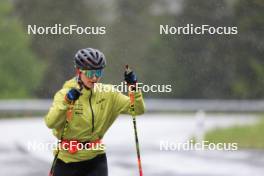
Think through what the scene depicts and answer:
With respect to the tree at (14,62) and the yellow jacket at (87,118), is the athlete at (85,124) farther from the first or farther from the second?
the tree at (14,62)

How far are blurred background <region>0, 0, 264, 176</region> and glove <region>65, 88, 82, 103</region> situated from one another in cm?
2304

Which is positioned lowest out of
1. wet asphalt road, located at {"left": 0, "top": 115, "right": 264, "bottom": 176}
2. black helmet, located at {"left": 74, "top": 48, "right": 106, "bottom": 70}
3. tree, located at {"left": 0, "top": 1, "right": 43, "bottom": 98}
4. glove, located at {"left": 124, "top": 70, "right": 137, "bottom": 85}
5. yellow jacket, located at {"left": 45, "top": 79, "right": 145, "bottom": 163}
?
wet asphalt road, located at {"left": 0, "top": 115, "right": 264, "bottom": 176}

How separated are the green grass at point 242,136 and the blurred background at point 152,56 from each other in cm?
469

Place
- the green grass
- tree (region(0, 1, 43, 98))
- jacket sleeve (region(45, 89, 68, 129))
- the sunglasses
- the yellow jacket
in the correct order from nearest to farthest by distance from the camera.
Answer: jacket sleeve (region(45, 89, 68, 129))
the sunglasses
the yellow jacket
the green grass
tree (region(0, 1, 43, 98))

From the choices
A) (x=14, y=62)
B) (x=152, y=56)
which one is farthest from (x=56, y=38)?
(x=14, y=62)

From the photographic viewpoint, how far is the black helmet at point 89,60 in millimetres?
6703

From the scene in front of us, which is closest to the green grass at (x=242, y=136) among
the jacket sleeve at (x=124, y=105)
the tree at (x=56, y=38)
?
the jacket sleeve at (x=124, y=105)

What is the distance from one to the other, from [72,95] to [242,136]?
57.7 feet

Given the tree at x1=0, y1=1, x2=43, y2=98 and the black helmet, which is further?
the tree at x1=0, y1=1, x2=43, y2=98

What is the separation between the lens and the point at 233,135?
77.6 ft

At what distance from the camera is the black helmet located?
6703mm

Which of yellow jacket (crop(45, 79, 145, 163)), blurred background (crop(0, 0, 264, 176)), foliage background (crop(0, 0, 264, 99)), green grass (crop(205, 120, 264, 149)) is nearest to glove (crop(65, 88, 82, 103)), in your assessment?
yellow jacket (crop(45, 79, 145, 163))

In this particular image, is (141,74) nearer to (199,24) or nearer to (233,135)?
(199,24)

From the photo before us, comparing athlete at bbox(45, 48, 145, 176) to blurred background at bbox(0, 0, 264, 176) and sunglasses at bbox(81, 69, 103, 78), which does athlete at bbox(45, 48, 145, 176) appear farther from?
blurred background at bbox(0, 0, 264, 176)
